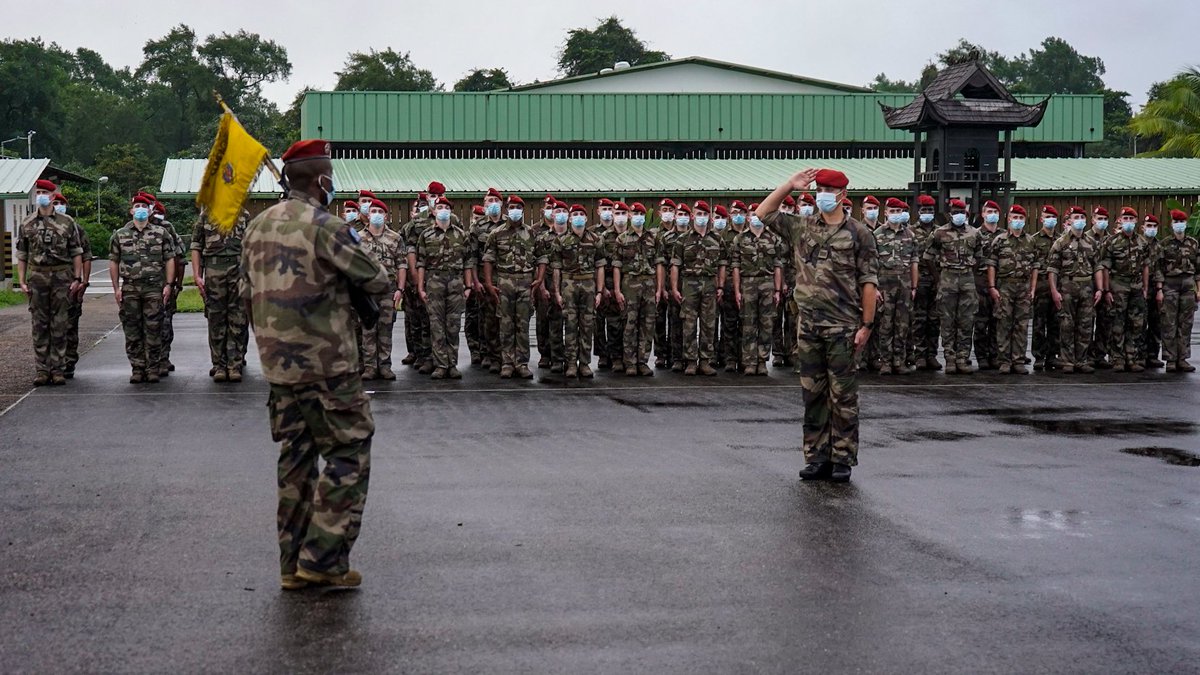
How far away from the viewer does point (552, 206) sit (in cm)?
1480

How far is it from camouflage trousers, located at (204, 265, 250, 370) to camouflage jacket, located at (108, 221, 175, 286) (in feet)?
1.54

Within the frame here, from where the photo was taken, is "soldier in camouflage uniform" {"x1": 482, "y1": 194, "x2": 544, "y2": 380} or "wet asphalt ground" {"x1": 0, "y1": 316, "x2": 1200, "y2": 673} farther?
"soldier in camouflage uniform" {"x1": 482, "y1": 194, "x2": 544, "y2": 380}

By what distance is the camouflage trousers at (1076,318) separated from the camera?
15445 millimetres

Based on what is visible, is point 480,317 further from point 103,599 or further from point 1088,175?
point 1088,175

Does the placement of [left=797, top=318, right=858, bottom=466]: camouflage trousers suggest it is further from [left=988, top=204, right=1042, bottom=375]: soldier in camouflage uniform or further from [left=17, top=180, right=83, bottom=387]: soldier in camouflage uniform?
[left=17, top=180, right=83, bottom=387]: soldier in camouflage uniform

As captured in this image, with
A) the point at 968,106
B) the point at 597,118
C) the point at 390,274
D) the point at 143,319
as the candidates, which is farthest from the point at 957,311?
the point at 597,118

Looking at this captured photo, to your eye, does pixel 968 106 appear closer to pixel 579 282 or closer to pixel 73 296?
pixel 579 282

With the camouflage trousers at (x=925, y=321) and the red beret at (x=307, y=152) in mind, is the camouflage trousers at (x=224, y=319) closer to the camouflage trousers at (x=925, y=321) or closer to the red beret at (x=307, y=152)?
the camouflage trousers at (x=925, y=321)

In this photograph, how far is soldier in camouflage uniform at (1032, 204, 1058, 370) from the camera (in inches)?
619

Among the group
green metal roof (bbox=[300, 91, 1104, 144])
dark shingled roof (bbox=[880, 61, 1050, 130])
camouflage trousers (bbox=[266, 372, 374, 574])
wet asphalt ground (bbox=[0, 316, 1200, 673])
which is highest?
green metal roof (bbox=[300, 91, 1104, 144])

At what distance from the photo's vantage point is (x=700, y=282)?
14922mm

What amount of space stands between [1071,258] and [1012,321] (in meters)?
1.02

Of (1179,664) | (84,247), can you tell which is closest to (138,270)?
(84,247)

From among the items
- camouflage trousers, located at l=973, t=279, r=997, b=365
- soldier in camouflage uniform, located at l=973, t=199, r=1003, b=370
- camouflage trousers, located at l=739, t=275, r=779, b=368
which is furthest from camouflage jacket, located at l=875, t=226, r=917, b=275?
camouflage trousers, located at l=739, t=275, r=779, b=368
